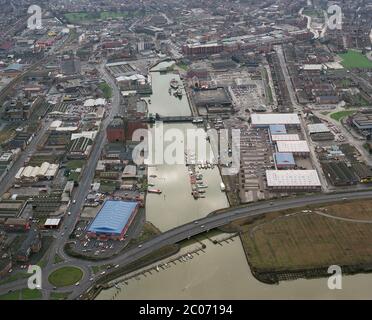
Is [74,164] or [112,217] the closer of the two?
[112,217]

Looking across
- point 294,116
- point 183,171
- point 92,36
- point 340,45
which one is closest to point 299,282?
point 183,171

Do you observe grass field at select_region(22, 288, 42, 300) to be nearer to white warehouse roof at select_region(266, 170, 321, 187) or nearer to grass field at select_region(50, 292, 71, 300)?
grass field at select_region(50, 292, 71, 300)

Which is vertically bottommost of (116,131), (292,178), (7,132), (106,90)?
(106,90)

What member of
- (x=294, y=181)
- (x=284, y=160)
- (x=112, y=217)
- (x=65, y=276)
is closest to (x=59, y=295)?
(x=65, y=276)

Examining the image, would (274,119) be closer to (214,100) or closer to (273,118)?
(273,118)

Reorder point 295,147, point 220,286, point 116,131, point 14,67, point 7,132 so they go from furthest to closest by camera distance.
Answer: point 14,67 < point 7,132 < point 116,131 < point 295,147 < point 220,286

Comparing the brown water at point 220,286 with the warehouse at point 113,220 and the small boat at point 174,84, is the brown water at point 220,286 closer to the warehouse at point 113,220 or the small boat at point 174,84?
the warehouse at point 113,220
